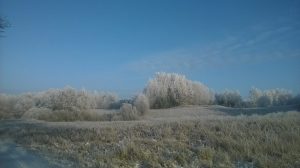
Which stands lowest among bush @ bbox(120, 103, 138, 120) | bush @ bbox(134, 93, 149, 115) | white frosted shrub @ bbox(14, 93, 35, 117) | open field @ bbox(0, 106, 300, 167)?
open field @ bbox(0, 106, 300, 167)

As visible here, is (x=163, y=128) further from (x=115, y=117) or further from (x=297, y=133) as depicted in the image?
(x=115, y=117)

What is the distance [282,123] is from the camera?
16.7 metres

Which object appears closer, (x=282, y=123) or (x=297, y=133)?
(x=297, y=133)

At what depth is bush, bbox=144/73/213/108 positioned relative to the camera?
41812 millimetres

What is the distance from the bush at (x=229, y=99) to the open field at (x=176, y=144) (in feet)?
90.6

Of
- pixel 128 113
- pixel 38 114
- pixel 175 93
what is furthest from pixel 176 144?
pixel 175 93

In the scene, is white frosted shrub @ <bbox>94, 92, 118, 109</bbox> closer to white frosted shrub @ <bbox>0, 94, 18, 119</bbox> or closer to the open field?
white frosted shrub @ <bbox>0, 94, 18, 119</bbox>

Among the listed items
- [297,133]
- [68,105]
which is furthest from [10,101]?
[297,133]

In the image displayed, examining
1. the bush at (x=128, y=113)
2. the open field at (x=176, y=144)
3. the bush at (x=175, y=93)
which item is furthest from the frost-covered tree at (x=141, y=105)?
the open field at (x=176, y=144)

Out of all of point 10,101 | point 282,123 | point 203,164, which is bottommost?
point 203,164

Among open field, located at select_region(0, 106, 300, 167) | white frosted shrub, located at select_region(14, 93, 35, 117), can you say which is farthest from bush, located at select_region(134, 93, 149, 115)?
open field, located at select_region(0, 106, 300, 167)

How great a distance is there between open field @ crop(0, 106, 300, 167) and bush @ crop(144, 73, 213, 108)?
23.4 metres

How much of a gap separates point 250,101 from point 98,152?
3474 cm

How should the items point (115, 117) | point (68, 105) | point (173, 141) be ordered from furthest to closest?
1. point (68, 105)
2. point (115, 117)
3. point (173, 141)
